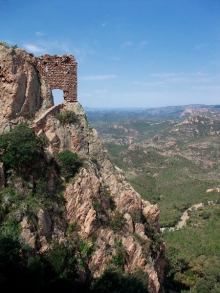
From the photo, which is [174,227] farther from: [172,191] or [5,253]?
[5,253]

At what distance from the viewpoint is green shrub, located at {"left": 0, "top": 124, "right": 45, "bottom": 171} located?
56.2ft

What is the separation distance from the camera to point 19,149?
17.1 m

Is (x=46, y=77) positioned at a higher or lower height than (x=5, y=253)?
higher

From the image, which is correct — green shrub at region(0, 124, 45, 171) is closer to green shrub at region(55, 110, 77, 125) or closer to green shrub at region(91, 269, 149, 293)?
green shrub at region(55, 110, 77, 125)

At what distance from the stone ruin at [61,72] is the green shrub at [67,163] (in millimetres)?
6076

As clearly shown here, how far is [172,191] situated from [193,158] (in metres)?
69.8

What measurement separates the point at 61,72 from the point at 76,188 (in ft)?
34.1

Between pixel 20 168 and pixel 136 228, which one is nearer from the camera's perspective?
pixel 20 168

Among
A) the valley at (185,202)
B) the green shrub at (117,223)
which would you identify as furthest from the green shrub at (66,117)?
the green shrub at (117,223)

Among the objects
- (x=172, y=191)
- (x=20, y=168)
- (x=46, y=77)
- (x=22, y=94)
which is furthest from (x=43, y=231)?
(x=172, y=191)

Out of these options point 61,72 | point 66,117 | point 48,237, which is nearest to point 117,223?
point 48,237

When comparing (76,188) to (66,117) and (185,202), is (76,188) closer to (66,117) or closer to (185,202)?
(66,117)

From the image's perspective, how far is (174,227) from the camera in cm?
8081

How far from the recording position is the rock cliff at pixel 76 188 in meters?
17.8
